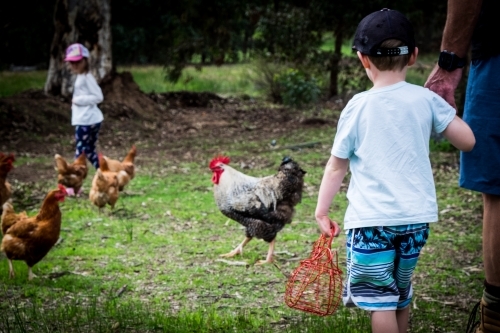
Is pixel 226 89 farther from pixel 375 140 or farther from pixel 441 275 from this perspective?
pixel 375 140

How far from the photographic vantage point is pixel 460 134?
3.47 m

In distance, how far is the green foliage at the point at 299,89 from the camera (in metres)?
20.3

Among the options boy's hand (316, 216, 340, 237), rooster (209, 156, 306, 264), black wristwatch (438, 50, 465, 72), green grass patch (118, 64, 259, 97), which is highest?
black wristwatch (438, 50, 465, 72)

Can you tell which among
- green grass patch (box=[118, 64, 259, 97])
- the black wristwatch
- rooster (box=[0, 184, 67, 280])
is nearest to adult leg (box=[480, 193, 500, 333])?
the black wristwatch

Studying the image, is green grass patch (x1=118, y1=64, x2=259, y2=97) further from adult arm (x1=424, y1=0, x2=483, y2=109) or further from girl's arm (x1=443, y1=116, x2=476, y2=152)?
girl's arm (x1=443, y1=116, x2=476, y2=152)

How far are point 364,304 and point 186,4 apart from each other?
1615cm

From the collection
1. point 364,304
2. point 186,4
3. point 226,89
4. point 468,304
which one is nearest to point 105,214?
point 468,304

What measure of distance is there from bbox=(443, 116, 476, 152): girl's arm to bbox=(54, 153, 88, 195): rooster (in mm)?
7043

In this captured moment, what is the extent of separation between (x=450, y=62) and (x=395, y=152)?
699 millimetres

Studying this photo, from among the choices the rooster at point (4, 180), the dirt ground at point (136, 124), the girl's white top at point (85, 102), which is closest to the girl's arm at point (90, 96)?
the girl's white top at point (85, 102)

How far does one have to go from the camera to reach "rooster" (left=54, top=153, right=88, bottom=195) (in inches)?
380

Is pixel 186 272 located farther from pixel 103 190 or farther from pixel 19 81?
pixel 19 81

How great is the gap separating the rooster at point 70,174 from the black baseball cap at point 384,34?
22.4 ft

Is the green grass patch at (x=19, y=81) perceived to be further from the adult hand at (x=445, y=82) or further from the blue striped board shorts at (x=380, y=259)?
the blue striped board shorts at (x=380, y=259)
